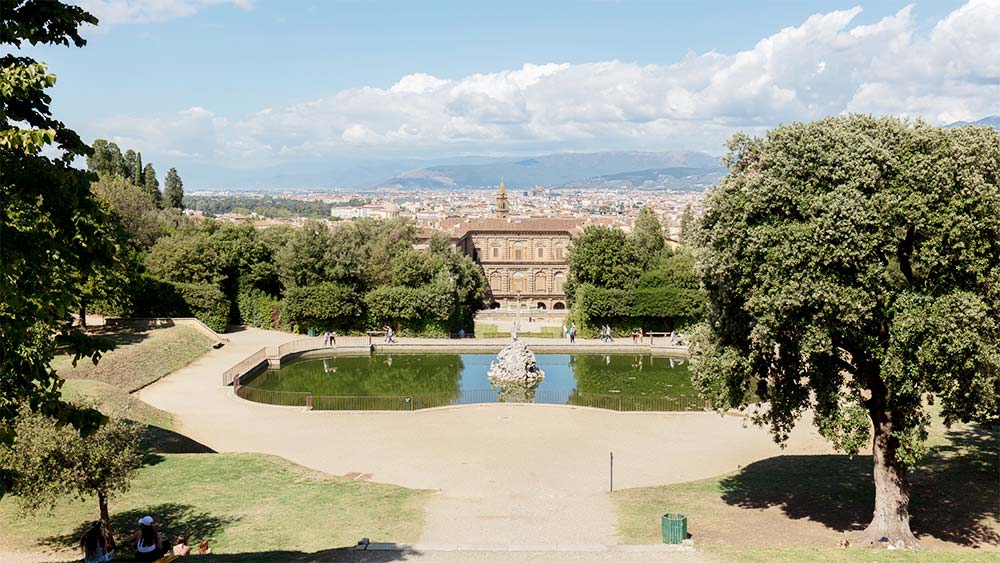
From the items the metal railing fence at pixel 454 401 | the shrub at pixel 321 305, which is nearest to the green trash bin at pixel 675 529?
the metal railing fence at pixel 454 401

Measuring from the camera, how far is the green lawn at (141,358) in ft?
107

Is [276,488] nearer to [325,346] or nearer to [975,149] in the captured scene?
[975,149]

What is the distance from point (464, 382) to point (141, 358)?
48.9ft

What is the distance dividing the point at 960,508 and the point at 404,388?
2376 cm

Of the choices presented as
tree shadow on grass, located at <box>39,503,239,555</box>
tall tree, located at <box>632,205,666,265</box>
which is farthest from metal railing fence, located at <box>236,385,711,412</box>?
tall tree, located at <box>632,205,666,265</box>

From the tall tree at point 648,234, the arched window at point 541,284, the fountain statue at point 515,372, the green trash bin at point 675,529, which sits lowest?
the arched window at point 541,284

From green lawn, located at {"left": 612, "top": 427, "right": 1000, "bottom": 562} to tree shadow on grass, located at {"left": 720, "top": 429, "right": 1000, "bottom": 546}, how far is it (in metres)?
0.02

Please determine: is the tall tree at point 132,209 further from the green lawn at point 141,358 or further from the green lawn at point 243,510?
the green lawn at point 243,510

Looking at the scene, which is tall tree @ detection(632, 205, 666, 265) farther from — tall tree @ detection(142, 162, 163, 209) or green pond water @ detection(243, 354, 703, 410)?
tall tree @ detection(142, 162, 163, 209)

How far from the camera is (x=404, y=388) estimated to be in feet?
119

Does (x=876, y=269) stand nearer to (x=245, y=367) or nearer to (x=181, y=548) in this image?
(x=181, y=548)

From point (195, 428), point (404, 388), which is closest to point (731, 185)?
point (195, 428)

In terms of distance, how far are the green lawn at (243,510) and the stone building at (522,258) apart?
68.3 m

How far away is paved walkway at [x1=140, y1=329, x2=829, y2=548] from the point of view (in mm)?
17531
